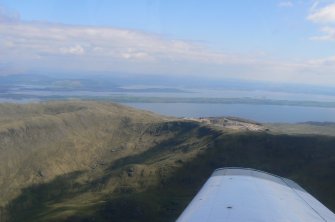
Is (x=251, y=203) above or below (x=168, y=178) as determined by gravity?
above

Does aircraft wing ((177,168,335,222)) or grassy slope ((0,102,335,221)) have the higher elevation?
aircraft wing ((177,168,335,222))

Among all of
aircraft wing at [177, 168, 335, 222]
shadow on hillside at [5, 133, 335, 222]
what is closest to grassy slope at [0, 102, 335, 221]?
shadow on hillside at [5, 133, 335, 222]

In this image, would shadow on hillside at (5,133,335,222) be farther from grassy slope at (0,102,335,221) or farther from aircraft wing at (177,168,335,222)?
aircraft wing at (177,168,335,222)

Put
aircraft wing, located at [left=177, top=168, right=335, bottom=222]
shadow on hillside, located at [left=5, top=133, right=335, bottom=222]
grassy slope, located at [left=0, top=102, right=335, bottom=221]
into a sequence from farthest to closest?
1. grassy slope, located at [left=0, top=102, right=335, bottom=221]
2. shadow on hillside, located at [left=5, top=133, right=335, bottom=222]
3. aircraft wing, located at [left=177, top=168, right=335, bottom=222]

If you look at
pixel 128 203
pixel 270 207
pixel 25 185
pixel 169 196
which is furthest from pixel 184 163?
pixel 270 207

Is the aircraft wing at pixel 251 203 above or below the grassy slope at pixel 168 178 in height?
above

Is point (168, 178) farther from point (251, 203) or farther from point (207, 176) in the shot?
point (251, 203)

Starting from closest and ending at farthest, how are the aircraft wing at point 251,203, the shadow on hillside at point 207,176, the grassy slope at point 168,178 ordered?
the aircraft wing at point 251,203, the shadow on hillside at point 207,176, the grassy slope at point 168,178

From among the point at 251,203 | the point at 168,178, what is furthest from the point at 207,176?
the point at 251,203

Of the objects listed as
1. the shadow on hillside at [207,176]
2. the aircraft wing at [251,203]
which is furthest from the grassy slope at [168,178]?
the aircraft wing at [251,203]

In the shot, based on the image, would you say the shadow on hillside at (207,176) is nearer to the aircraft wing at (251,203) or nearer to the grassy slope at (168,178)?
the grassy slope at (168,178)

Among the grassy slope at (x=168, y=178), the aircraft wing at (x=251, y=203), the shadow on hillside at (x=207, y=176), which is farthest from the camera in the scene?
the grassy slope at (x=168, y=178)
